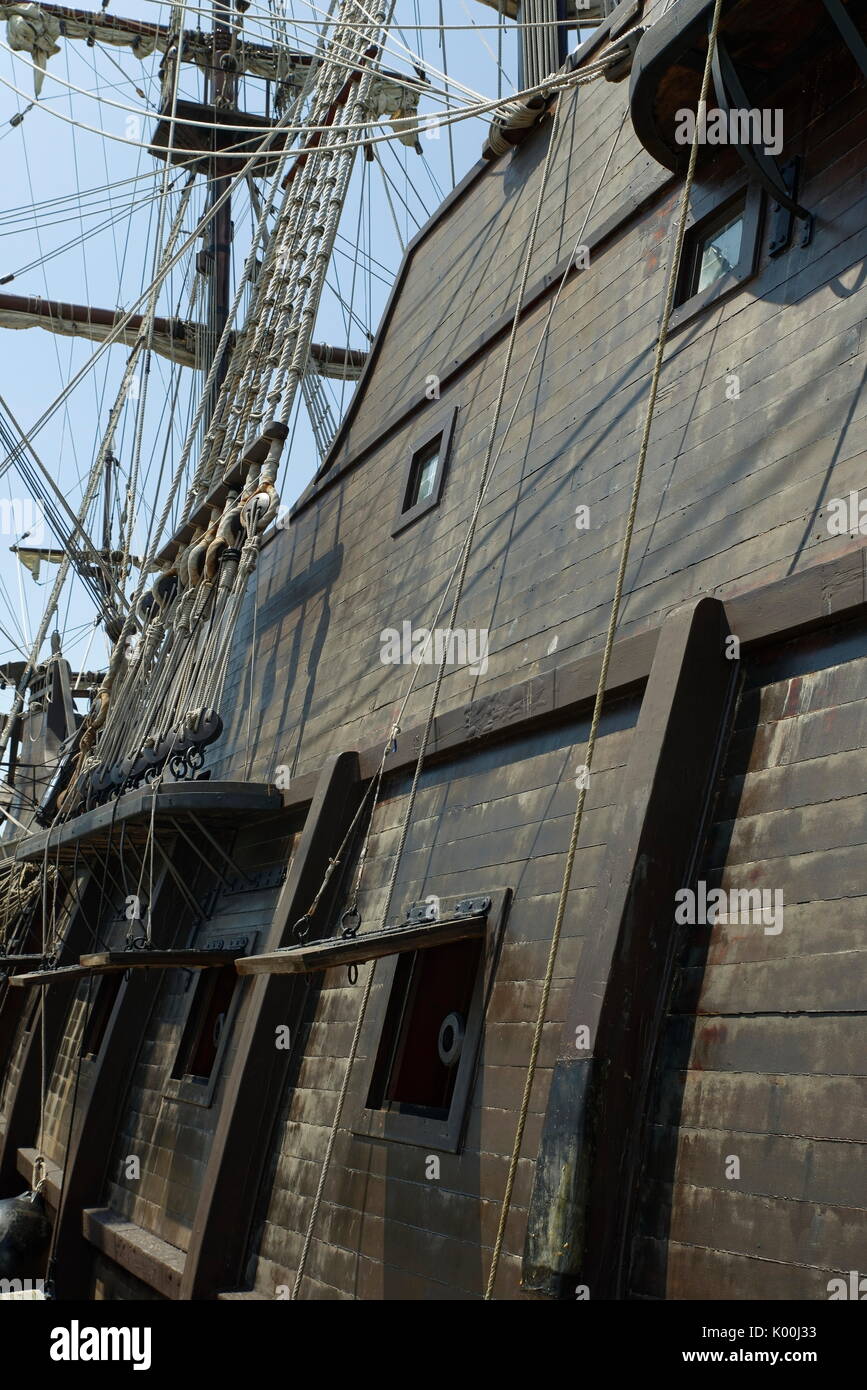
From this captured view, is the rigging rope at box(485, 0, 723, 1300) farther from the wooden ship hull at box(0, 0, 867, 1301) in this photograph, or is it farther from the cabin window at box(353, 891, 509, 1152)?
the cabin window at box(353, 891, 509, 1152)

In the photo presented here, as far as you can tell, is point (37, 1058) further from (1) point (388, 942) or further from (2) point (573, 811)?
(2) point (573, 811)

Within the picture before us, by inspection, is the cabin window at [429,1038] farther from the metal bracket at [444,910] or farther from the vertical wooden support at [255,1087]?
the vertical wooden support at [255,1087]

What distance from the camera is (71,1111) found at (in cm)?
974

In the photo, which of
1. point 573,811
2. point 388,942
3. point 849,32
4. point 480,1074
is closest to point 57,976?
point 388,942

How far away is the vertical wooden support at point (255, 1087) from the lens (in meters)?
5.99

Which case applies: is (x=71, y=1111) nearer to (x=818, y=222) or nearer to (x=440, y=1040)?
(x=440, y=1040)

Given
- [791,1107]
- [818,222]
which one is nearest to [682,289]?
[818,222]

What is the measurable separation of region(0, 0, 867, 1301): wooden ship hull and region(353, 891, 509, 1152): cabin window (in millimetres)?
22

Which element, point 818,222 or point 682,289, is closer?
point 818,222

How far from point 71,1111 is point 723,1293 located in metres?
7.56

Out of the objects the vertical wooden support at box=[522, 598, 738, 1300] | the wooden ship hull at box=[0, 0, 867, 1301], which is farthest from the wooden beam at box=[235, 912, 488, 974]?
the vertical wooden support at box=[522, 598, 738, 1300]

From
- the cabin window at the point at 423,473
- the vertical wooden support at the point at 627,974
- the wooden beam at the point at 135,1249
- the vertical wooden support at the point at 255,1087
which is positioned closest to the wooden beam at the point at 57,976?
the wooden beam at the point at 135,1249

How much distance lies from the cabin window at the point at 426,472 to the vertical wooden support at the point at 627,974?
334 centimetres

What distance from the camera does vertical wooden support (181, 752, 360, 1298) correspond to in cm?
599
